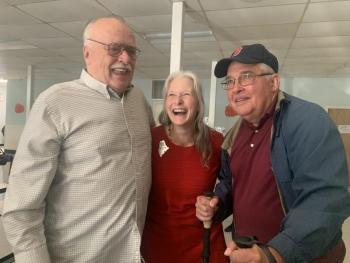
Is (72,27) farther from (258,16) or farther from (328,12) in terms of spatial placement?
(328,12)

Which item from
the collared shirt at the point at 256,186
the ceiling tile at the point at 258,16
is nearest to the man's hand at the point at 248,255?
the collared shirt at the point at 256,186

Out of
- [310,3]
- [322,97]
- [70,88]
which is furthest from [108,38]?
[322,97]

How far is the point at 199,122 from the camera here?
183 centimetres

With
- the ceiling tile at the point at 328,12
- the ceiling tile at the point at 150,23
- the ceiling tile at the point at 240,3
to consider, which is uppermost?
the ceiling tile at the point at 328,12

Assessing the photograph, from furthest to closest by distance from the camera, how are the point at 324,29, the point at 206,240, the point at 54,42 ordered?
1. the point at 54,42
2. the point at 324,29
3. the point at 206,240

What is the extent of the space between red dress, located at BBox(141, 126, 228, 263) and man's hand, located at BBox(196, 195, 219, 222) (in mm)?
123

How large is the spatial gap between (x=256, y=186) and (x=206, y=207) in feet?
1.04

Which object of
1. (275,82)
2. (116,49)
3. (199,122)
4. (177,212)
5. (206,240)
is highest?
(116,49)

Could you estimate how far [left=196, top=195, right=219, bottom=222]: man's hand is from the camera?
151 cm

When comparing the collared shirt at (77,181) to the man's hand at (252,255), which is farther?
the collared shirt at (77,181)

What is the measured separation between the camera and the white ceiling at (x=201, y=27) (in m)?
3.49

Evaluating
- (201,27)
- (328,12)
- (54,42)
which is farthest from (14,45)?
(328,12)

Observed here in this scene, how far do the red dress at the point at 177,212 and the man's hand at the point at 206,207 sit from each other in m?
0.12

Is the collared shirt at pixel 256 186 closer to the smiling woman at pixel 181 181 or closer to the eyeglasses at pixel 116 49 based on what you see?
the smiling woman at pixel 181 181
